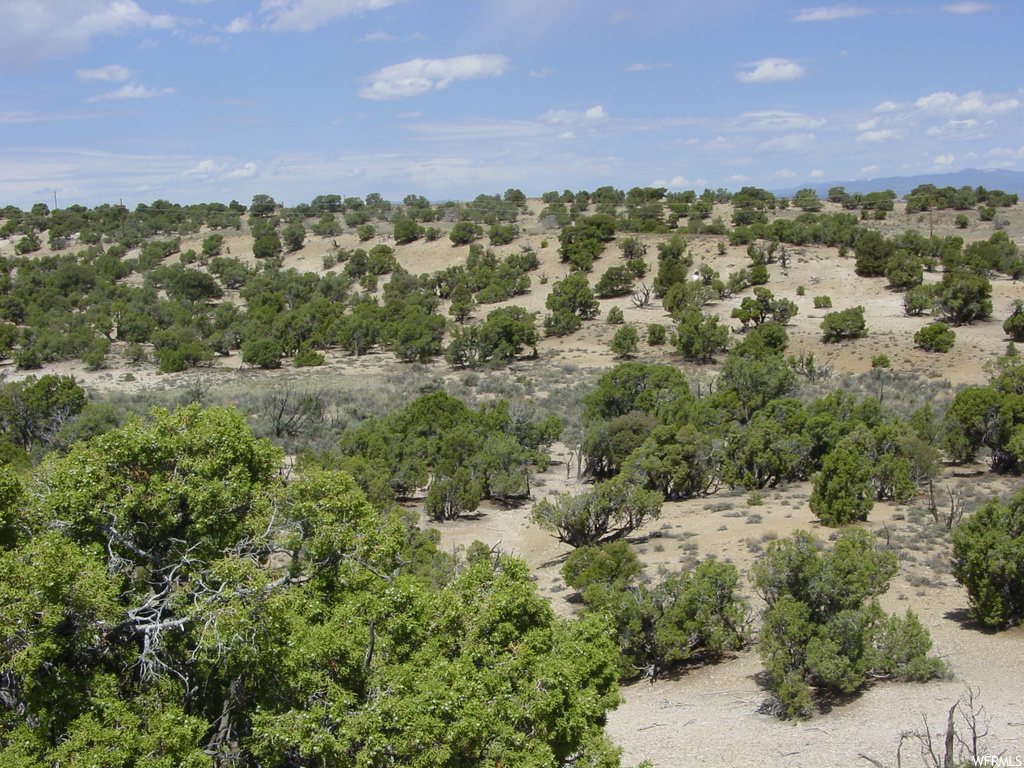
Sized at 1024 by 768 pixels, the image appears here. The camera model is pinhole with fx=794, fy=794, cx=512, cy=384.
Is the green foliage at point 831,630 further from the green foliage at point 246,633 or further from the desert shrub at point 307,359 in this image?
the desert shrub at point 307,359

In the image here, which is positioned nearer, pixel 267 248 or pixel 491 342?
pixel 491 342

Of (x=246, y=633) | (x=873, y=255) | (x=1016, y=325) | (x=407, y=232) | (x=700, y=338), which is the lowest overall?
(x=700, y=338)

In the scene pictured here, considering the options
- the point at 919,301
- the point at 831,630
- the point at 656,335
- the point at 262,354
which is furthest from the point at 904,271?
the point at 831,630

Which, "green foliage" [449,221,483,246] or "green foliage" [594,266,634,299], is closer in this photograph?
"green foliage" [594,266,634,299]

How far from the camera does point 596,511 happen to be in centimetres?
1802

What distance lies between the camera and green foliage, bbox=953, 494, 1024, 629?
38.6 feet

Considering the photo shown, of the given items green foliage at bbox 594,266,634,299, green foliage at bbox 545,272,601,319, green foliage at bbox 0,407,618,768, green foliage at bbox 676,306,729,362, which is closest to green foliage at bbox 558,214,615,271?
green foliage at bbox 594,266,634,299

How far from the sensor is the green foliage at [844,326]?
137 feet

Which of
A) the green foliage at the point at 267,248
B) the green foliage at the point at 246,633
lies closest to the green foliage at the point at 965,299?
the green foliage at the point at 246,633

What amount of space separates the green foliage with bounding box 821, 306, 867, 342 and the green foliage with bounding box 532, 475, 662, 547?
90.1 feet

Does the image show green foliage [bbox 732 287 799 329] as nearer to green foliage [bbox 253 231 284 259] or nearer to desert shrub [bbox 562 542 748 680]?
desert shrub [bbox 562 542 748 680]

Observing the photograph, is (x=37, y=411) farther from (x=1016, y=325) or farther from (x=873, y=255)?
(x=873, y=255)

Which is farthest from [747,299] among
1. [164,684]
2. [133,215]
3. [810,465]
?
[133,215]

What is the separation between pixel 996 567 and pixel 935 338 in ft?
100
